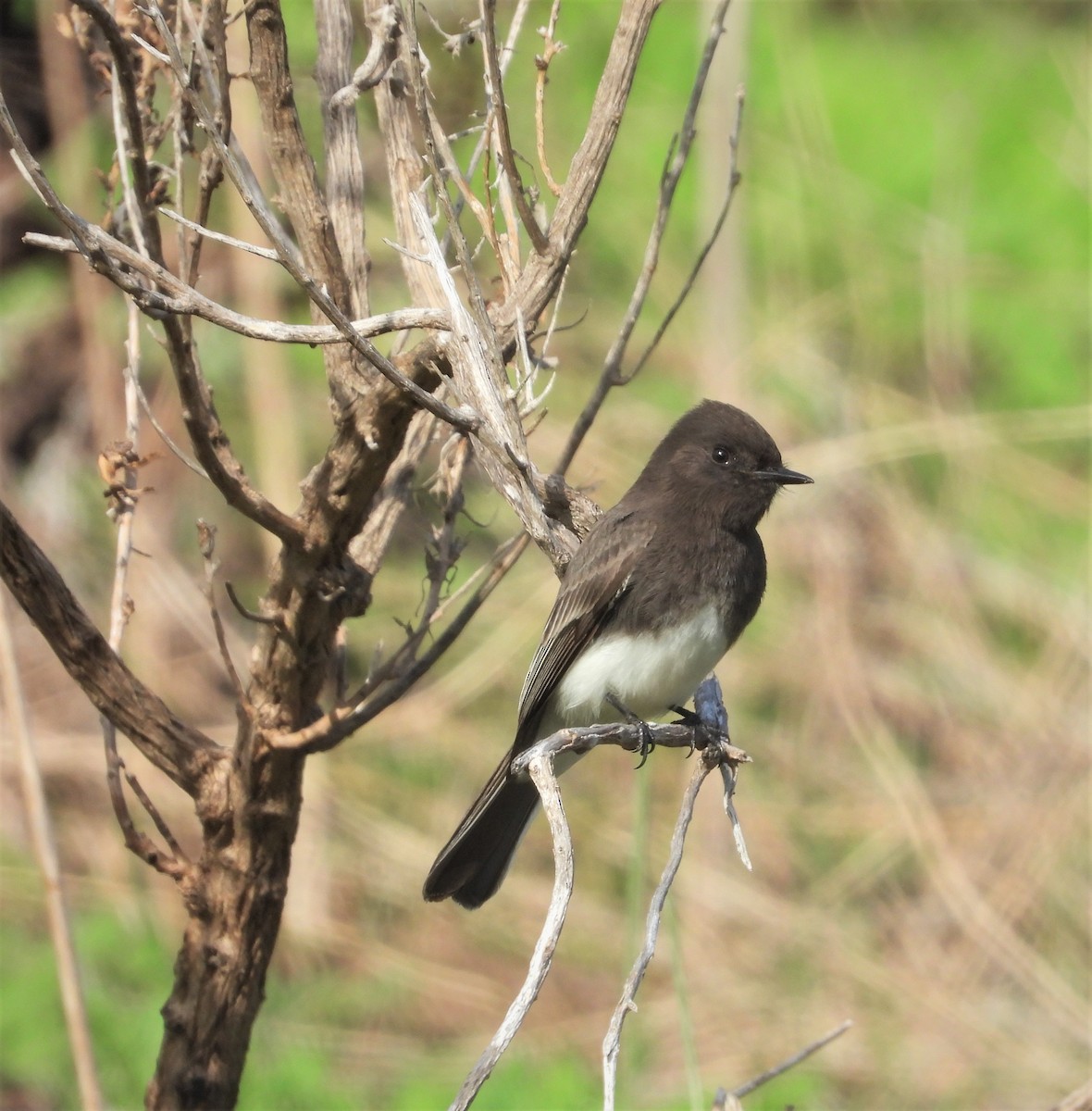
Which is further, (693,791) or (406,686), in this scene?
(406,686)

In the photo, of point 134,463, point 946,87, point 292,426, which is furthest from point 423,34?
point 946,87

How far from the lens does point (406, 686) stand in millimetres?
2361

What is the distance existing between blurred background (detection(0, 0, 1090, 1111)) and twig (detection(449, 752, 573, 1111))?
3.05 meters

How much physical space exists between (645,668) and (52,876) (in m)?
1.17

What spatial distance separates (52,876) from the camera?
2.63 m

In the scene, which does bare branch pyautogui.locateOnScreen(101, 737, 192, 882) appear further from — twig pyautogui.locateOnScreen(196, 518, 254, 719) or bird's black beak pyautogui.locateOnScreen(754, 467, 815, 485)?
bird's black beak pyautogui.locateOnScreen(754, 467, 815, 485)

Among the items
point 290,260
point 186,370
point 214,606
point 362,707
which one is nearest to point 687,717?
point 362,707

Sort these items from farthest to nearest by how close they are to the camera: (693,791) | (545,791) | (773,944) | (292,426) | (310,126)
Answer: (773,944) → (292,426) → (310,126) → (693,791) → (545,791)

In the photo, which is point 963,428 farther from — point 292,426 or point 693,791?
point 693,791

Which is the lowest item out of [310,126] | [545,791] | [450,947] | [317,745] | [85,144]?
[545,791]

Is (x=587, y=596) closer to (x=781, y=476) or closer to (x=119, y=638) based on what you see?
(x=781, y=476)

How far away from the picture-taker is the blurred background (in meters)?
5.55

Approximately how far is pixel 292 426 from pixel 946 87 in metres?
5.32

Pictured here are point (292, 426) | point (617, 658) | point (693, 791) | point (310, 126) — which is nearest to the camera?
point (693, 791)
